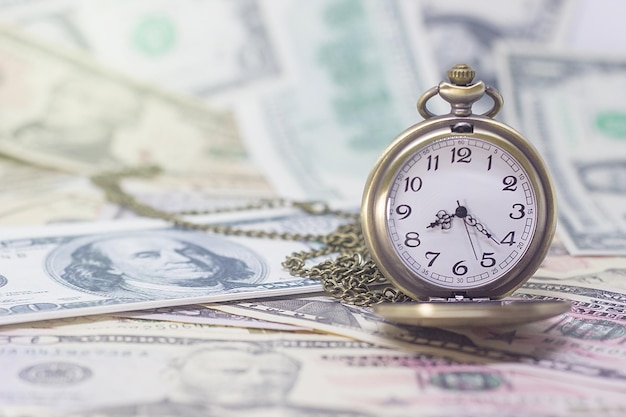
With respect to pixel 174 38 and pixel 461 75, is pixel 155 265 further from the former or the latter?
pixel 174 38

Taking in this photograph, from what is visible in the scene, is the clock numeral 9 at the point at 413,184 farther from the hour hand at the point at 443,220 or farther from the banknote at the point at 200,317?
the banknote at the point at 200,317

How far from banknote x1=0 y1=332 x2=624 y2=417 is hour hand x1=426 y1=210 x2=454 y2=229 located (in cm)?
24

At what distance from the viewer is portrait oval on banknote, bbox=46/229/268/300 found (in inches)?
78.3

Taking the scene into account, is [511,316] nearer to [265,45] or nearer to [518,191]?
[518,191]

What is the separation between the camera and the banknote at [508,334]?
5.60 ft

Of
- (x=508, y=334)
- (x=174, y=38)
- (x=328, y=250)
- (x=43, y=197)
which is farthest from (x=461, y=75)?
(x=174, y=38)

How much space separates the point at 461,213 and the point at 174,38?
187cm

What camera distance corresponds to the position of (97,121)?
3.22 meters

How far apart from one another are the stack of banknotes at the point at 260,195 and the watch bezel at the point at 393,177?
3.1 inches

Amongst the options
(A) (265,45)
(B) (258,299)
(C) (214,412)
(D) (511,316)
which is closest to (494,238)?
(D) (511,316)

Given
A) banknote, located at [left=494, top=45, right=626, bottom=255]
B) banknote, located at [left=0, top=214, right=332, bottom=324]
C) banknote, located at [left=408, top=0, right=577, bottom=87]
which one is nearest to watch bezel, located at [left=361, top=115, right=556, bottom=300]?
banknote, located at [left=0, top=214, right=332, bottom=324]

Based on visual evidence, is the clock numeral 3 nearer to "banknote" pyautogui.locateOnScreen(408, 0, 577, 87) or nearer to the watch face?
the watch face

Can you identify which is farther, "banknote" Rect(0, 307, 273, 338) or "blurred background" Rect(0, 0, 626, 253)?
"blurred background" Rect(0, 0, 626, 253)

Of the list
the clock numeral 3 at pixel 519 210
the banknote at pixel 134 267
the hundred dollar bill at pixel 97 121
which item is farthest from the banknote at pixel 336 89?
the clock numeral 3 at pixel 519 210
